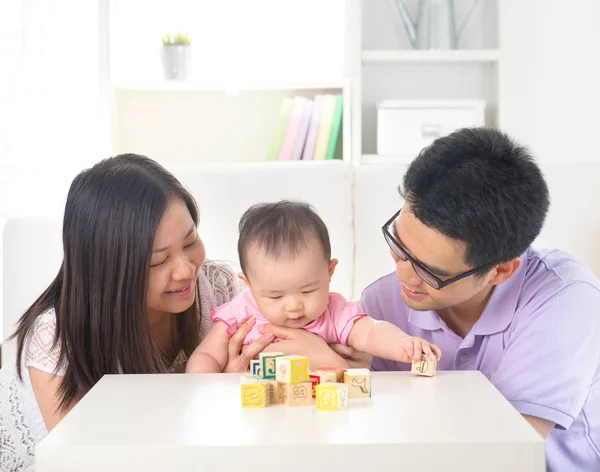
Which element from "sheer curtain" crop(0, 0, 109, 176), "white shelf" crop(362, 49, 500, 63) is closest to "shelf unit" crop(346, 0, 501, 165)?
"white shelf" crop(362, 49, 500, 63)

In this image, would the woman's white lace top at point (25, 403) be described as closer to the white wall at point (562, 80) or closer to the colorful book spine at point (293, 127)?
the colorful book spine at point (293, 127)

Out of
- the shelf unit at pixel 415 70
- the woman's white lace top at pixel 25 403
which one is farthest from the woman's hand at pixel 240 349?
the shelf unit at pixel 415 70

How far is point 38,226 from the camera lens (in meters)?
2.55

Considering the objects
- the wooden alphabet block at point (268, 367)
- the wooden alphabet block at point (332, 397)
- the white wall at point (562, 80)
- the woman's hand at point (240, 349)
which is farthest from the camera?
the white wall at point (562, 80)

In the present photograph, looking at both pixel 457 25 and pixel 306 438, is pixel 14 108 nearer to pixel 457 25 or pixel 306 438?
pixel 457 25

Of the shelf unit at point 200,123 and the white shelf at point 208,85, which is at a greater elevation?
the white shelf at point 208,85

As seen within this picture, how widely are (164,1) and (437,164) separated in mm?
2139

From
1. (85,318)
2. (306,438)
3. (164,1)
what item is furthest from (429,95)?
(306,438)

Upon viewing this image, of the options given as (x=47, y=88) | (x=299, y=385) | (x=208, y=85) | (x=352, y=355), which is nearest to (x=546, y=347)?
(x=352, y=355)

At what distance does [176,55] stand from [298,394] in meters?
2.16

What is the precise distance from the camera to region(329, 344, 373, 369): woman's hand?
5.23ft

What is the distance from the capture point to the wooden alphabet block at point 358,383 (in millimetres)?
1129

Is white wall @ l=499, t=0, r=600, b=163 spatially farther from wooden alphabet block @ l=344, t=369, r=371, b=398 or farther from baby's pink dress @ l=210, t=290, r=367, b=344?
wooden alphabet block @ l=344, t=369, r=371, b=398

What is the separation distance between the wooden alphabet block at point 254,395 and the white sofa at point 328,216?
150 cm
